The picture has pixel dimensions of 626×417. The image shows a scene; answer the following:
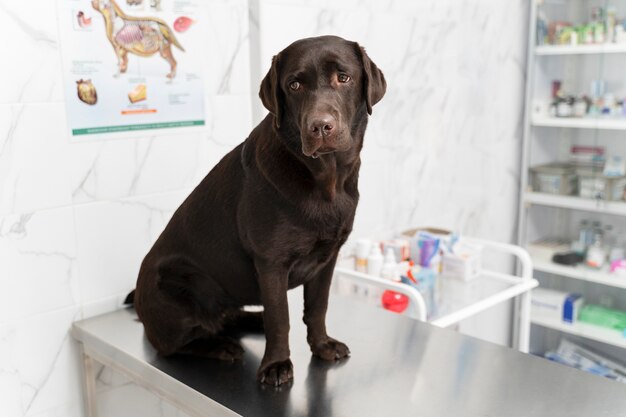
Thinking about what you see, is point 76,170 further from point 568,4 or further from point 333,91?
point 568,4

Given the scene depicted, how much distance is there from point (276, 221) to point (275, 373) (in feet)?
1.00

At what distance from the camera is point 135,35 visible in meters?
1.57

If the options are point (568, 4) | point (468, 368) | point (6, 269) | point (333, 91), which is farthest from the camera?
point (568, 4)

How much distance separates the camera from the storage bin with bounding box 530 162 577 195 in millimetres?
3086

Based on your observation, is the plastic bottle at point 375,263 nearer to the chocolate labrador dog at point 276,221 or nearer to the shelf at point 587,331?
the chocolate labrador dog at point 276,221

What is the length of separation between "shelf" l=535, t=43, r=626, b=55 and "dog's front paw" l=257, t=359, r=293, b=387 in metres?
2.32

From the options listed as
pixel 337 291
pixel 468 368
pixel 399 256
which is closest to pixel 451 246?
pixel 399 256

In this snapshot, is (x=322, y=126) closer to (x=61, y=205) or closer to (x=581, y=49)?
(x=61, y=205)

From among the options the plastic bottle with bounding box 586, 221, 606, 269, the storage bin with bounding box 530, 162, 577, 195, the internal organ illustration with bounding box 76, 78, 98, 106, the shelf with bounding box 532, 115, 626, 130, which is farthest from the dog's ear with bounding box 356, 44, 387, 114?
the plastic bottle with bounding box 586, 221, 606, 269

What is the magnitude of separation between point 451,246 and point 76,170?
53.7 inches

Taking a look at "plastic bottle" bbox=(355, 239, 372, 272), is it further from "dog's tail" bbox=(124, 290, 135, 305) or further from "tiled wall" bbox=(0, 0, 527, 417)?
"dog's tail" bbox=(124, 290, 135, 305)

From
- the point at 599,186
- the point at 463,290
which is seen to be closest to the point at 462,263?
the point at 463,290

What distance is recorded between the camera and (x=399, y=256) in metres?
2.17

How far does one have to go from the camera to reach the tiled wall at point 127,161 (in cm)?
142
